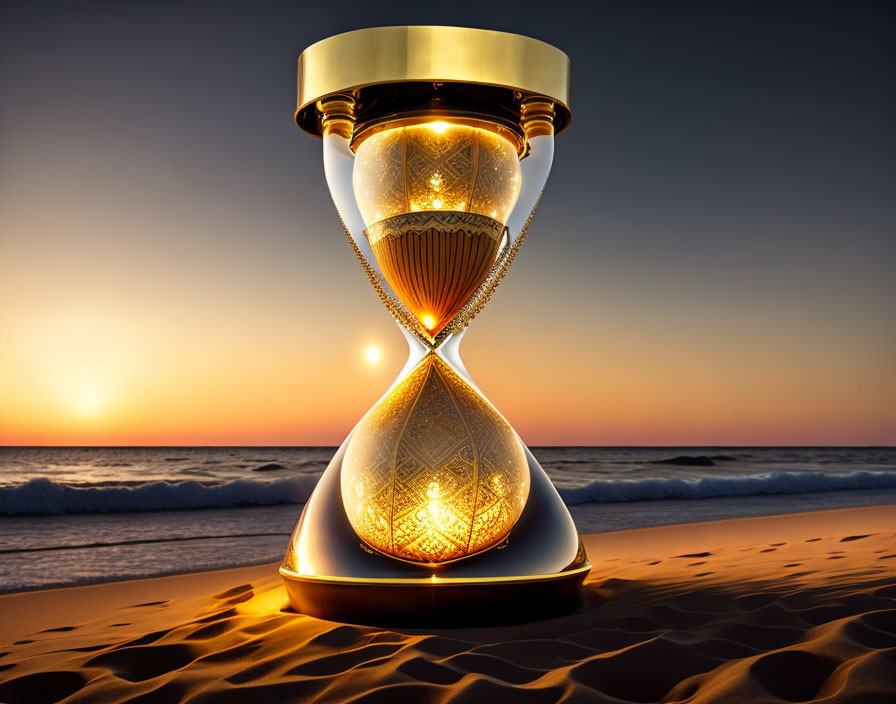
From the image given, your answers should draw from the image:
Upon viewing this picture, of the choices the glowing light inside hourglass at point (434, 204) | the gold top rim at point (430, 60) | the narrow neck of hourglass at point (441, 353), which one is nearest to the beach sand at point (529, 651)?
the narrow neck of hourglass at point (441, 353)

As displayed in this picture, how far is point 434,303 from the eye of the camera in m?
2.58

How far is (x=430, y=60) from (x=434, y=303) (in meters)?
0.78

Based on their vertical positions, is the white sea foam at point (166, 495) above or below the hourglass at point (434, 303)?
below

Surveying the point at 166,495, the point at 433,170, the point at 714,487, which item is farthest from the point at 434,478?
the point at 714,487

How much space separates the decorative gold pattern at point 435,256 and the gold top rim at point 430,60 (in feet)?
1.42

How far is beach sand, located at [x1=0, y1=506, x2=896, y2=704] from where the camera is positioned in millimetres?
1807

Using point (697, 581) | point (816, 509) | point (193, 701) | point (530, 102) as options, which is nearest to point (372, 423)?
point (193, 701)

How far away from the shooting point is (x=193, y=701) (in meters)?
1.88

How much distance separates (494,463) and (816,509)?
8917mm

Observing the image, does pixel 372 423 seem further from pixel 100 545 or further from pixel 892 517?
pixel 892 517

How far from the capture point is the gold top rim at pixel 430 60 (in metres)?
2.28

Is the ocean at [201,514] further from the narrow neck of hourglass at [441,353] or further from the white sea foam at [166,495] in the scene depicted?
the narrow neck of hourglass at [441,353]

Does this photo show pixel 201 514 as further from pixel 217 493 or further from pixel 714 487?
pixel 714 487

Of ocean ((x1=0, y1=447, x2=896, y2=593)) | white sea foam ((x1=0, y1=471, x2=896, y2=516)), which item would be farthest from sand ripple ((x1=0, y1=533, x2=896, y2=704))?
white sea foam ((x1=0, y1=471, x2=896, y2=516))
